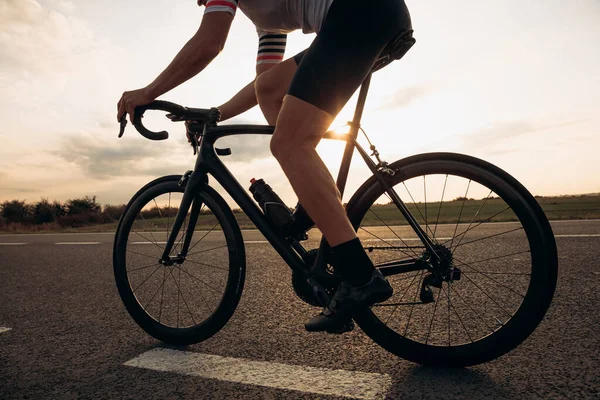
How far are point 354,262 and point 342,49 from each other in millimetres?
965

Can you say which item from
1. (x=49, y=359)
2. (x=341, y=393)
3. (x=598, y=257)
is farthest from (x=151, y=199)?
(x=598, y=257)

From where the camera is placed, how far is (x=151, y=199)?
2693 millimetres

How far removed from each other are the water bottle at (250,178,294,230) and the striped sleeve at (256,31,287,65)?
92cm

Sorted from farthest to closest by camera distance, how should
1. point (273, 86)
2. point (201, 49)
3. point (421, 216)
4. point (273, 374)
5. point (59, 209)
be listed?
point (59, 209) < point (273, 86) < point (421, 216) < point (201, 49) < point (273, 374)

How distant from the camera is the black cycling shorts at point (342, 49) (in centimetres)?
187

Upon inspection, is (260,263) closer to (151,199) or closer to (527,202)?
(151,199)

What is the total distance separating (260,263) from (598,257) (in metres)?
3.50

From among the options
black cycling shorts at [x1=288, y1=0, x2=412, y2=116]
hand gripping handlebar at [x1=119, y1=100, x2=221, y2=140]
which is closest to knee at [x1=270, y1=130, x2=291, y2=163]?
black cycling shorts at [x1=288, y1=0, x2=412, y2=116]

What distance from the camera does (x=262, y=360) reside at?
6.56 ft

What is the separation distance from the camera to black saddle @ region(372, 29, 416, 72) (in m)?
2.03

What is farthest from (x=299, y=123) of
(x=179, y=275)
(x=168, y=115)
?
(x=179, y=275)

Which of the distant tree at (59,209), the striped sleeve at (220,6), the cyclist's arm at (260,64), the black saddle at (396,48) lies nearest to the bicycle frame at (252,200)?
the black saddle at (396,48)

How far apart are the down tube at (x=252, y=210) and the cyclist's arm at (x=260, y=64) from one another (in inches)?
17.1

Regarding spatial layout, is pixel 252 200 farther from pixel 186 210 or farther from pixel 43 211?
pixel 43 211
